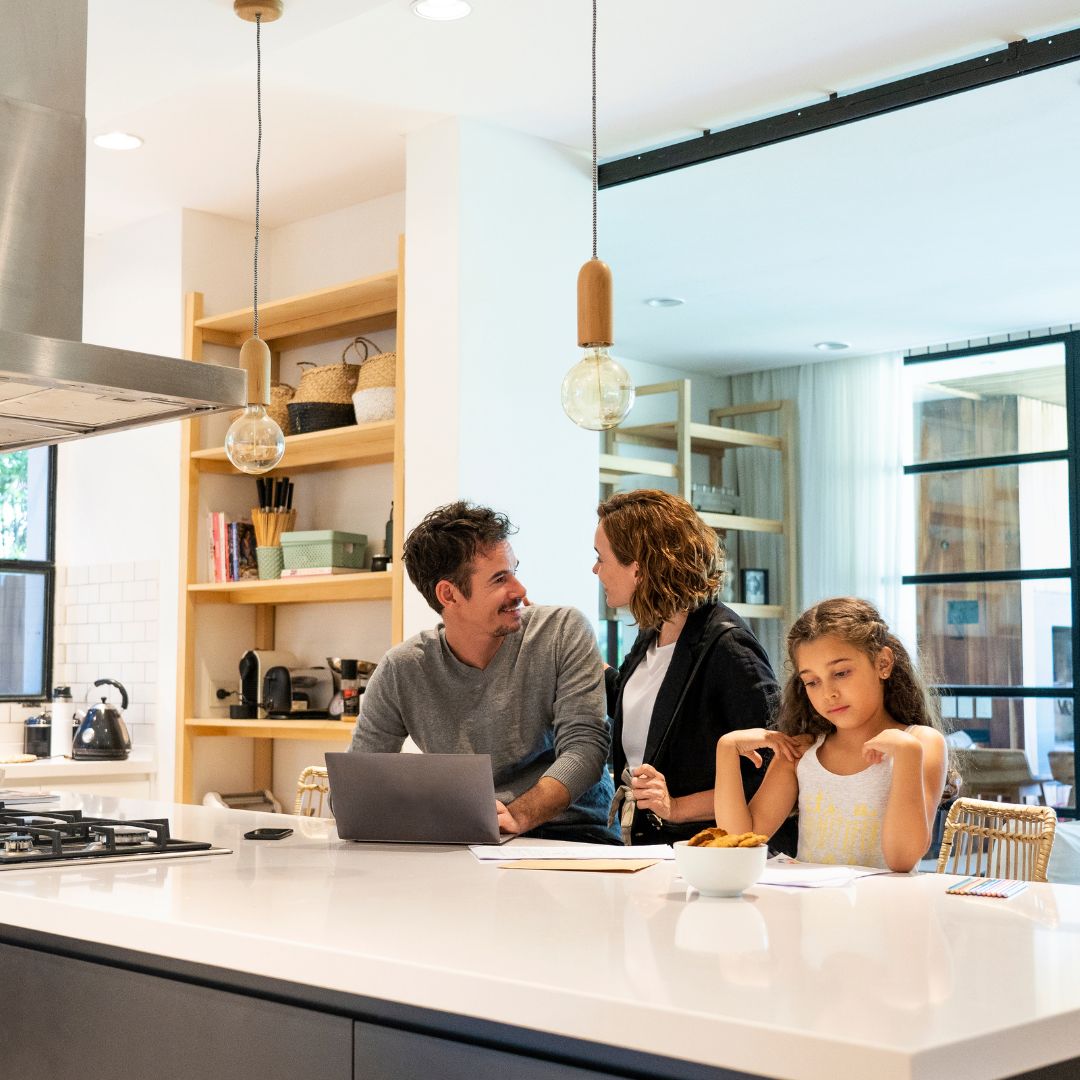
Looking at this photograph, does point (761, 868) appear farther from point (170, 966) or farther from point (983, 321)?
point (983, 321)

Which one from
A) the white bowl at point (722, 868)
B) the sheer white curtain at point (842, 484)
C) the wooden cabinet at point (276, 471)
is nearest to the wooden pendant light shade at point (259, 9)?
the wooden cabinet at point (276, 471)

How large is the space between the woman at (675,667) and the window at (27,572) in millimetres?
3697

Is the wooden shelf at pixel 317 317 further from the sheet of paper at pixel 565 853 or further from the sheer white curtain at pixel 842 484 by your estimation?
the sheer white curtain at pixel 842 484

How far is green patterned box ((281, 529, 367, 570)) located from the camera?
16.1 feet

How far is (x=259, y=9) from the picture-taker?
10.9 feet

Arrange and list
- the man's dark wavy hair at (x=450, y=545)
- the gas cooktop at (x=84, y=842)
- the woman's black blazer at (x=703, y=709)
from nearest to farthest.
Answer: the gas cooktop at (x=84, y=842)
the woman's black blazer at (x=703, y=709)
the man's dark wavy hair at (x=450, y=545)

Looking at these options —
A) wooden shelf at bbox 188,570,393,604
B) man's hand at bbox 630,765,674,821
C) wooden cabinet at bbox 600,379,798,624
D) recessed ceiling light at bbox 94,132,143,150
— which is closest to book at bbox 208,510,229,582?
wooden shelf at bbox 188,570,393,604

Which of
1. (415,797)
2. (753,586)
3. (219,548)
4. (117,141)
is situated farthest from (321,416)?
(753,586)

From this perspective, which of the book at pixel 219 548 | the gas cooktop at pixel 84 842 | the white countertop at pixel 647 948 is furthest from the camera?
the book at pixel 219 548

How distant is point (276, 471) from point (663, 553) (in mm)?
2916

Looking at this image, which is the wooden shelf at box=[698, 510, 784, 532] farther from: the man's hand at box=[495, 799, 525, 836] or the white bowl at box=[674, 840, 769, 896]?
the white bowl at box=[674, 840, 769, 896]

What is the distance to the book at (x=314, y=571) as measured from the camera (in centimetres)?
490

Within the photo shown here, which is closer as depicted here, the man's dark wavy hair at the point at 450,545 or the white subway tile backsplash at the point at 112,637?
the man's dark wavy hair at the point at 450,545

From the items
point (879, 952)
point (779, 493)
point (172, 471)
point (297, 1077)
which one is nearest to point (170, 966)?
point (297, 1077)
